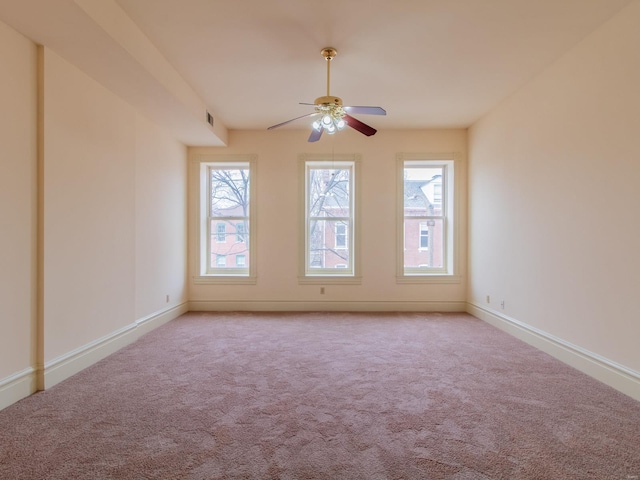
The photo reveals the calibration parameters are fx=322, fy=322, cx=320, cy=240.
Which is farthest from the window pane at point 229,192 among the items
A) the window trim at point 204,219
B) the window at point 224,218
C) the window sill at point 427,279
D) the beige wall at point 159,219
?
the window sill at point 427,279

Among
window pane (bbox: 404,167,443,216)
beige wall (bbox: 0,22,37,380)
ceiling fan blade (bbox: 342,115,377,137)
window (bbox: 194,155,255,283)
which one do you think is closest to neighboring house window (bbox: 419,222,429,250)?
window pane (bbox: 404,167,443,216)

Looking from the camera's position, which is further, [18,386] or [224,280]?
[224,280]

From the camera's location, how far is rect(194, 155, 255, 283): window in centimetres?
527

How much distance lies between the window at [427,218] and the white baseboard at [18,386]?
4499 mm

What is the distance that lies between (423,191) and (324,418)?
13.4 feet

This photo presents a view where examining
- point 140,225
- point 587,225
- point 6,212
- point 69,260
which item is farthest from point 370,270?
point 6,212

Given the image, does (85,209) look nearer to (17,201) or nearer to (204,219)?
(17,201)

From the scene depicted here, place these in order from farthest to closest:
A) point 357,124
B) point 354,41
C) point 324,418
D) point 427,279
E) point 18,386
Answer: point 427,279 → point 357,124 → point 354,41 → point 18,386 → point 324,418

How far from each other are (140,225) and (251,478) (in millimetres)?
3203

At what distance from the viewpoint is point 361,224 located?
5.07 metres

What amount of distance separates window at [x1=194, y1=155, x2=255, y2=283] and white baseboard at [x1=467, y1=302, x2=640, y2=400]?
3758 millimetres

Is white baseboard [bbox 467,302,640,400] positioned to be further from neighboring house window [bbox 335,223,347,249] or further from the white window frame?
neighboring house window [bbox 335,223,347,249]

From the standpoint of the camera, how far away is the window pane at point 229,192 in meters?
5.30

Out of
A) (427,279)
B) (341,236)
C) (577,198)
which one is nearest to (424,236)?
(427,279)
